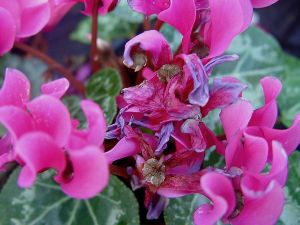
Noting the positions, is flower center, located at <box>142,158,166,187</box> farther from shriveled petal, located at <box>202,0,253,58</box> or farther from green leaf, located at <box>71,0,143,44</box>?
green leaf, located at <box>71,0,143,44</box>

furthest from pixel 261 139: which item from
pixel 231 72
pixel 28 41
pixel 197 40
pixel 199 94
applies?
pixel 28 41

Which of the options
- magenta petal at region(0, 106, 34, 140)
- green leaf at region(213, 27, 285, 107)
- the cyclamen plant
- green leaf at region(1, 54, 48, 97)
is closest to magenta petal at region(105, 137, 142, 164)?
the cyclamen plant

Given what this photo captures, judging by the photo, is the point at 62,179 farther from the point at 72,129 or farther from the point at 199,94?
the point at 199,94

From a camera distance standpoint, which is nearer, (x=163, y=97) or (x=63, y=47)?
(x=163, y=97)

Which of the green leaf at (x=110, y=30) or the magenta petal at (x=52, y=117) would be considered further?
the green leaf at (x=110, y=30)

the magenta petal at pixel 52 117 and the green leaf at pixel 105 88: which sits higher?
the magenta petal at pixel 52 117

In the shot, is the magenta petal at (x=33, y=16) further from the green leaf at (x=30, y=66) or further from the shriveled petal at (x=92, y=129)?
the green leaf at (x=30, y=66)

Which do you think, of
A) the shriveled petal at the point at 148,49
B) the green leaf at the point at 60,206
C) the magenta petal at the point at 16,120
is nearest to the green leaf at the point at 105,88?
the green leaf at the point at 60,206
